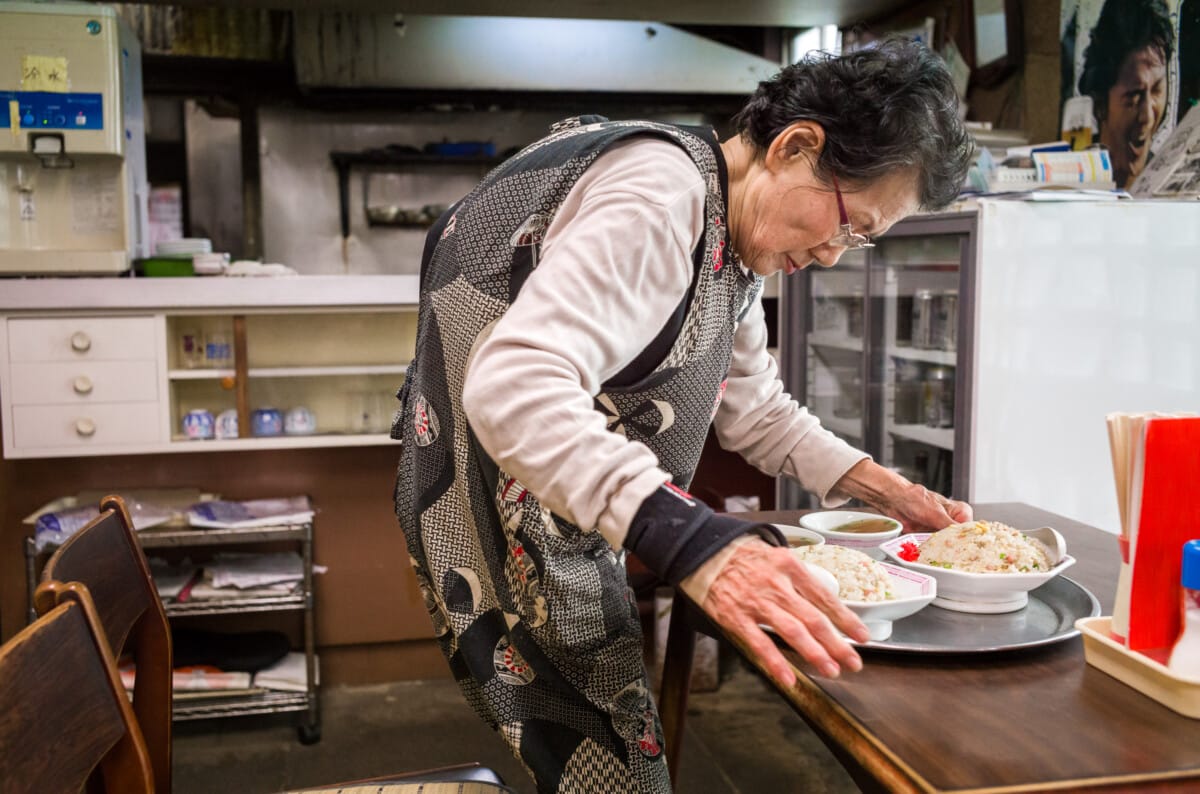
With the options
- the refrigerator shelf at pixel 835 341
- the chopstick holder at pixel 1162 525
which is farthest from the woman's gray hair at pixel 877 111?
the refrigerator shelf at pixel 835 341

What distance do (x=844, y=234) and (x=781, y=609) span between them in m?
0.58

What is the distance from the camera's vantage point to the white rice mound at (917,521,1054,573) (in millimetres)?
1280

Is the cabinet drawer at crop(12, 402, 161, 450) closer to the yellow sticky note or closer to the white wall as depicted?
the yellow sticky note

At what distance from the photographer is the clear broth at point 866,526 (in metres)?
1.55

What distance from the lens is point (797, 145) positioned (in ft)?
4.11

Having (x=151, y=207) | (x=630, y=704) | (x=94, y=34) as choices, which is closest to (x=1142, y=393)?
(x=630, y=704)

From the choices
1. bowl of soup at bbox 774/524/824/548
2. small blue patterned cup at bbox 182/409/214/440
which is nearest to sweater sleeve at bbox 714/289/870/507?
bowl of soup at bbox 774/524/824/548

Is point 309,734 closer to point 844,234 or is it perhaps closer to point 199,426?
point 199,426

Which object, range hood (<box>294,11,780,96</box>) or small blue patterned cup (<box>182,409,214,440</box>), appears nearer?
small blue patterned cup (<box>182,409,214,440</box>)

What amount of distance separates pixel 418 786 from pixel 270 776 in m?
1.60

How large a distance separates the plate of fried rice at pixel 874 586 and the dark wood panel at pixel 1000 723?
47 mm

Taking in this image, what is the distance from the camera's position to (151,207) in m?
5.96

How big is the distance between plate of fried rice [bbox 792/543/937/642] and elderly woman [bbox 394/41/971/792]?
0.61 feet

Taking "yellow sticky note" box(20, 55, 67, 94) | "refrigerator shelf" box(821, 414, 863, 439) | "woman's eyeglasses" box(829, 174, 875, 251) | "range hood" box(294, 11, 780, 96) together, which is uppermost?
"range hood" box(294, 11, 780, 96)
